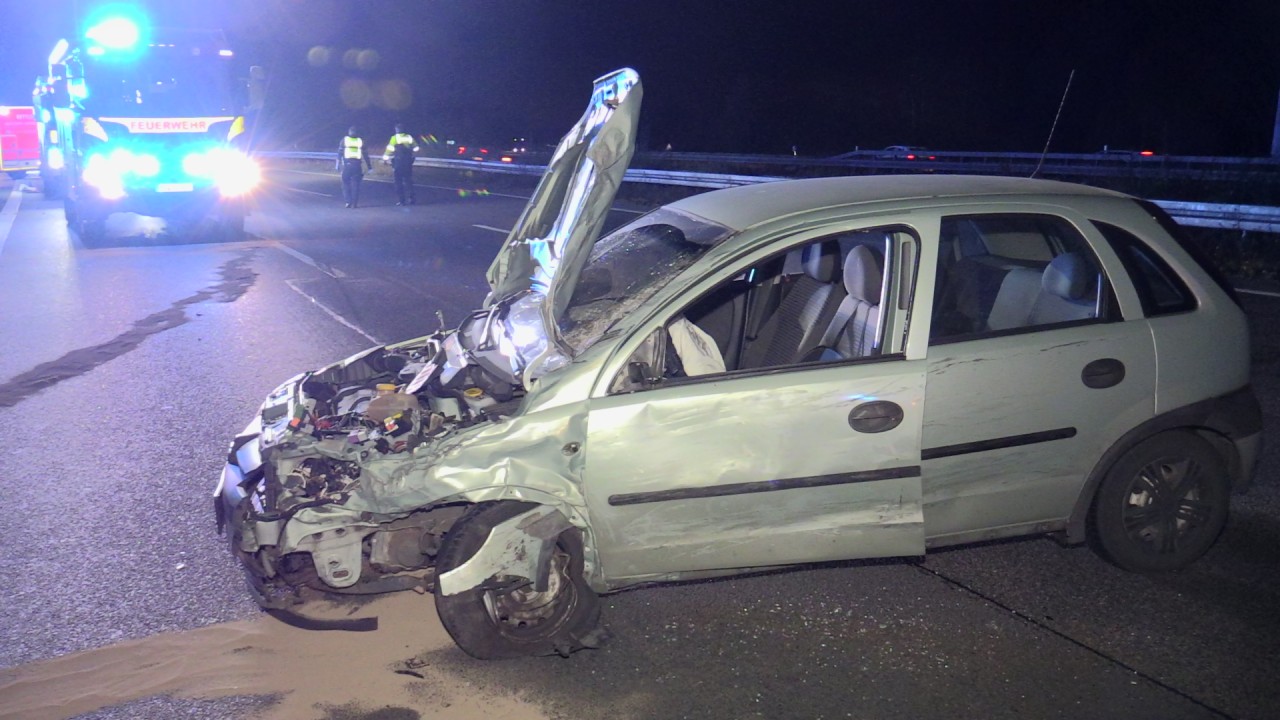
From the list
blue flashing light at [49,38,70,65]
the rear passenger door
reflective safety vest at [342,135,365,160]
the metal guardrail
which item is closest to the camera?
the rear passenger door

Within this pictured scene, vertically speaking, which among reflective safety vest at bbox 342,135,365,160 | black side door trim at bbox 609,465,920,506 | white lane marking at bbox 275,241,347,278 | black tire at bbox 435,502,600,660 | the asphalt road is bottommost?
the asphalt road

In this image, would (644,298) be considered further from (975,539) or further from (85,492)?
(85,492)

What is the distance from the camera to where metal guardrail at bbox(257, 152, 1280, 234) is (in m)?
11.5

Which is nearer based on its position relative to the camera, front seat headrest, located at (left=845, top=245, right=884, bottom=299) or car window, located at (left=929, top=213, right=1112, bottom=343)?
car window, located at (left=929, top=213, right=1112, bottom=343)

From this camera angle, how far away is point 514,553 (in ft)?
11.9

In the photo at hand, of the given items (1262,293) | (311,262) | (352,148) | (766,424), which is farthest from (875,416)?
(352,148)

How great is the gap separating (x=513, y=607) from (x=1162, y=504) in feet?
8.42

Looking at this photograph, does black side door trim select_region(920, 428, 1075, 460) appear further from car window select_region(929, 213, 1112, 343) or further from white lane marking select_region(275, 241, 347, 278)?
white lane marking select_region(275, 241, 347, 278)

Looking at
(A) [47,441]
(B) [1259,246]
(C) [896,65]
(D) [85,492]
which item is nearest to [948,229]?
(D) [85,492]

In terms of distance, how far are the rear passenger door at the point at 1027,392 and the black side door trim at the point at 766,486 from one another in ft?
0.43

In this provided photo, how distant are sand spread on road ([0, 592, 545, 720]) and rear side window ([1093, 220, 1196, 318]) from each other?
2768 millimetres

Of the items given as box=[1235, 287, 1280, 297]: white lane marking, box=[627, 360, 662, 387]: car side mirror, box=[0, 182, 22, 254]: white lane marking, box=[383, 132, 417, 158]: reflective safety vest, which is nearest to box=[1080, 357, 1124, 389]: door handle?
box=[627, 360, 662, 387]: car side mirror

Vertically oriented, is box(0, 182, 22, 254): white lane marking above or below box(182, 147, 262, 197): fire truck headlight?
below

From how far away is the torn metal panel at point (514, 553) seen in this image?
11.8 ft
